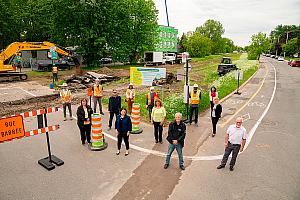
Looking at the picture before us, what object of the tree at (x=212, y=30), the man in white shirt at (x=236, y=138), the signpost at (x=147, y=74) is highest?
the tree at (x=212, y=30)

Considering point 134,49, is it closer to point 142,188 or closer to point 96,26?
point 96,26

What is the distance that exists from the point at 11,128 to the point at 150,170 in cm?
412

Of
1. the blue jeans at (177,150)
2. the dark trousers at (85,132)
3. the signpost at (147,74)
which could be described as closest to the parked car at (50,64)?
the signpost at (147,74)

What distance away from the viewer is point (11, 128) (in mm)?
6578

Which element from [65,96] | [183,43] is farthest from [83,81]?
[183,43]

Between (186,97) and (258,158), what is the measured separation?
4479mm

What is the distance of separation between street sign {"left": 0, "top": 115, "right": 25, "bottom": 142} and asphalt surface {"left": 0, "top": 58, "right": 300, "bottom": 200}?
4.18ft

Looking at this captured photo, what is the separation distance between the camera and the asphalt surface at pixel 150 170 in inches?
241

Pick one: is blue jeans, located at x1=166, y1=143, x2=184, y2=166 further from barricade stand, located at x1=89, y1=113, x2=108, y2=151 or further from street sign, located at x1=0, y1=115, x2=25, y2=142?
street sign, located at x1=0, y1=115, x2=25, y2=142

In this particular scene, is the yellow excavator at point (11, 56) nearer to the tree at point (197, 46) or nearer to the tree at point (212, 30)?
the tree at point (197, 46)

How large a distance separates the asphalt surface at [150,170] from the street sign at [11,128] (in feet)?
4.18

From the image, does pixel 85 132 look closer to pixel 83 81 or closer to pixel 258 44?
pixel 83 81

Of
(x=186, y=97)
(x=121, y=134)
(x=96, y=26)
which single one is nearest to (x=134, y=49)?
(x=96, y=26)

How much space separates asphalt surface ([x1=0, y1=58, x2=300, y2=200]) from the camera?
20.1 ft
